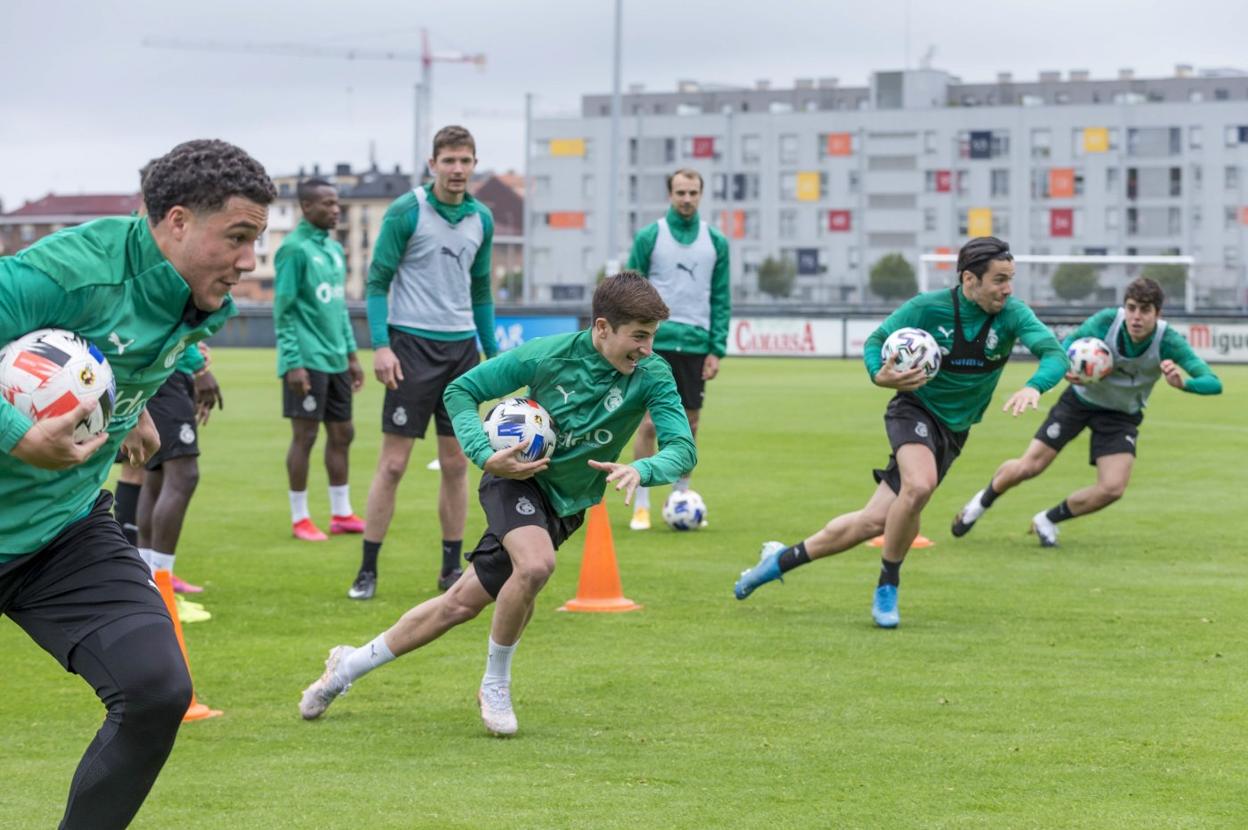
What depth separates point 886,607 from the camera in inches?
359

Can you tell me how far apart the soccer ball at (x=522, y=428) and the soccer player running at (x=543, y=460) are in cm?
5

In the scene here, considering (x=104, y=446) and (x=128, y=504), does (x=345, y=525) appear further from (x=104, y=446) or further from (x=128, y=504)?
(x=104, y=446)

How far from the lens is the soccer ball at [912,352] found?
905cm

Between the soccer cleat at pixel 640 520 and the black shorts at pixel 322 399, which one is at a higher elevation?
the black shorts at pixel 322 399

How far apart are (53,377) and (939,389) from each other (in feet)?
19.5

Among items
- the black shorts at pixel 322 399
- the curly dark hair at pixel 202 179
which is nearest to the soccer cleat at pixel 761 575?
the black shorts at pixel 322 399

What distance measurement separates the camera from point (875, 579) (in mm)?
10773

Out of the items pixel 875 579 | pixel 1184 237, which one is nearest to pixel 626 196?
pixel 1184 237

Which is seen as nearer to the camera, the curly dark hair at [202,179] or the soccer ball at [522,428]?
the curly dark hair at [202,179]

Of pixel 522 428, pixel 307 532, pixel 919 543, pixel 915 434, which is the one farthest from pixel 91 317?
pixel 919 543

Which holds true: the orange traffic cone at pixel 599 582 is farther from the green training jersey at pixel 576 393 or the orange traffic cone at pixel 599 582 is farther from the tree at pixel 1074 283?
the tree at pixel 1074 283

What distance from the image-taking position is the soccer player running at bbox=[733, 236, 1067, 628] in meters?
9.19

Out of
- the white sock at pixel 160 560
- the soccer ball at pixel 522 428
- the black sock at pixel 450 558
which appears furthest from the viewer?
the black sock at pixel 450 558

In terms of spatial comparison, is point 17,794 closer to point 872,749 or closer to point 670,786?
point 670,786
